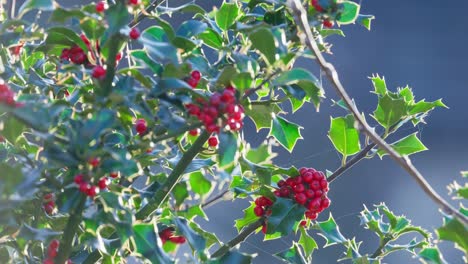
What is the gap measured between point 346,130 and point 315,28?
0.23m

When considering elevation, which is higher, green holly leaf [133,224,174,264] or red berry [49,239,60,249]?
green holly leaf [133,224,174,264]

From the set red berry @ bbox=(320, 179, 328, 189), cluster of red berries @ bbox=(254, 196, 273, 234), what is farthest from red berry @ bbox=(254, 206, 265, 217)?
red berry @ bbox=(320, 179, 328, 189)

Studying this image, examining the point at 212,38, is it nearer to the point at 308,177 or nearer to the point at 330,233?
the point at 308,177

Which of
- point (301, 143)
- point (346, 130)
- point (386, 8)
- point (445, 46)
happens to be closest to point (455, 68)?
point (445, 46)

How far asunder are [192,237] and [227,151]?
0.17 meters

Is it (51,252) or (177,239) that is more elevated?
(177,239)

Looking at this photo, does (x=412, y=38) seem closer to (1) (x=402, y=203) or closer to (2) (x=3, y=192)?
(1) (x=402, y=203)

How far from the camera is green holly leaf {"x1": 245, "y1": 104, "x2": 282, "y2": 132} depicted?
1.17 m

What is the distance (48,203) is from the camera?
1.21 meters

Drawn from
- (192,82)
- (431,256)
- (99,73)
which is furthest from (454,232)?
(99,73)

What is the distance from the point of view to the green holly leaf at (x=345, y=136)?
1421 millimetres

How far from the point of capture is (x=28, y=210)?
1172 mm

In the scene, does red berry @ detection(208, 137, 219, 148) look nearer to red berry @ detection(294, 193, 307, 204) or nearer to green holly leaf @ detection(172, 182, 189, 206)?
green holly leaf @ detection(172, 182, 189, 206)

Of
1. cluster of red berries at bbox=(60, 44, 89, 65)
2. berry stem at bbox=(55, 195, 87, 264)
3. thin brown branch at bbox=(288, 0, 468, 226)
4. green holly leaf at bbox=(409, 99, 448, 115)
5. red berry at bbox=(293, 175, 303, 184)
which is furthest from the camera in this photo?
green holly leaf at bbox=(409, 99, 448, 115)
